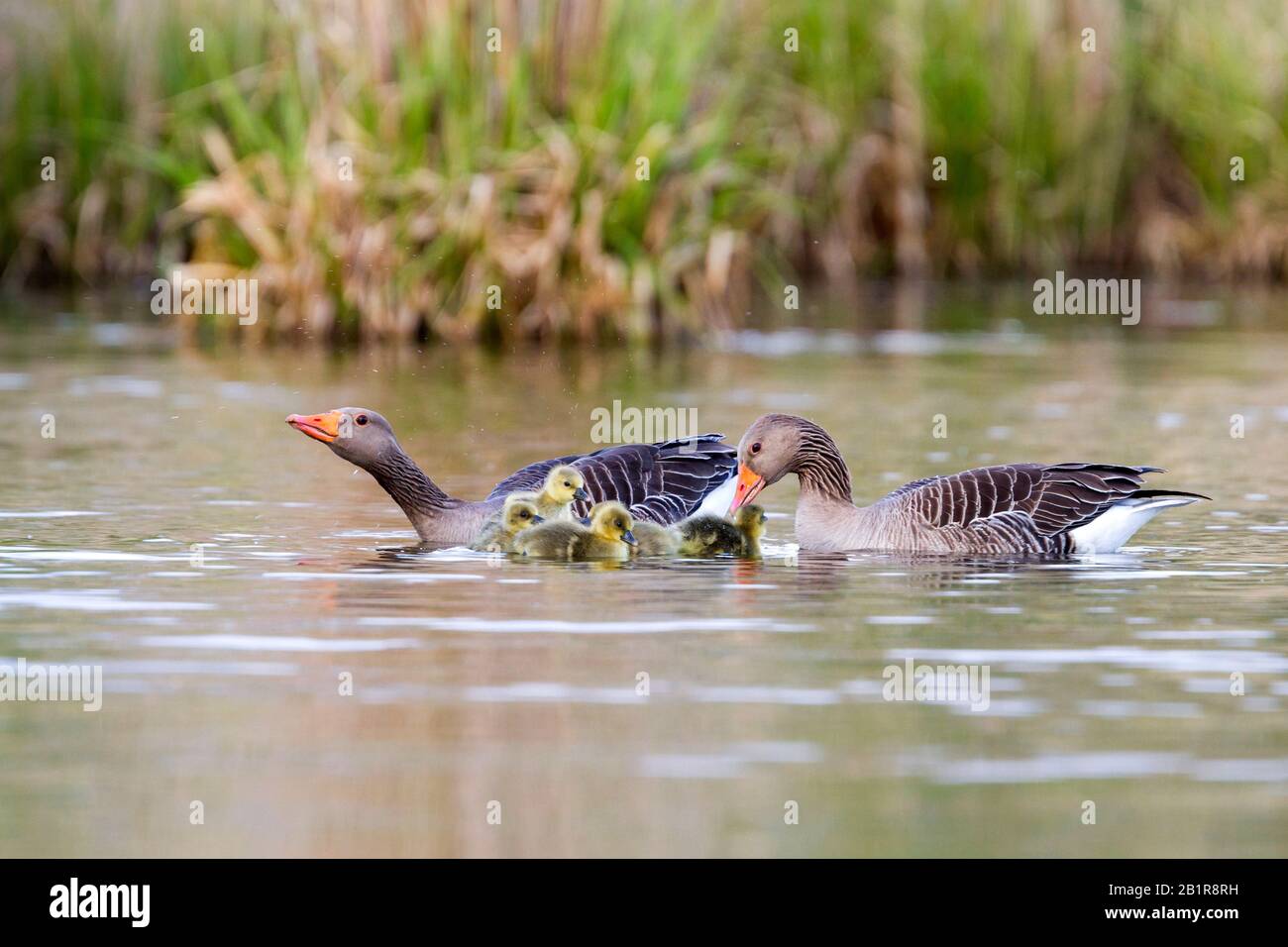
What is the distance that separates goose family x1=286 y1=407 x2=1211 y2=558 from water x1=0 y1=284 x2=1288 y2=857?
0.74 ft

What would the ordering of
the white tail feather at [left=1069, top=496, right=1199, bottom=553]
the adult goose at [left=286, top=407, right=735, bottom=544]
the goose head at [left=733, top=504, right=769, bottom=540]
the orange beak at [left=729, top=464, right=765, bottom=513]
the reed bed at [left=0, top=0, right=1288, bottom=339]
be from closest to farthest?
the white tail feather at [left=1069, top=496, right=1199, bottom=553] < the goose head at [left=733, top=504, right=769, bottom=540] < the orange beak at [left=729, top=464, right=765, bottom=513] < the adult goose at [left=286, top=407, right=735, bottom=544] < the reed bed at [left=0, top=0, right=1288, bottom=339]

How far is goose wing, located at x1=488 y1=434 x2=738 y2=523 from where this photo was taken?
11789mm

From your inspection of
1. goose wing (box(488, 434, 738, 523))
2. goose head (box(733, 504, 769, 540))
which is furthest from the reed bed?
goose head (box(733, 504, 769, 540))

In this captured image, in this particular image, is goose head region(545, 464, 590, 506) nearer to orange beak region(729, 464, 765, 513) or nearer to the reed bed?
orange beak region(729, 464, 765, 513)

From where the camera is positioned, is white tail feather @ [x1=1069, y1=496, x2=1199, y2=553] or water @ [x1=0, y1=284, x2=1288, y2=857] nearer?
water @ [x1=0, y1=284, x2=1288, y2=857]

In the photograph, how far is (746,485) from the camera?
11523 mm

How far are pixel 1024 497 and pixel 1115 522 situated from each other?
1.39ft

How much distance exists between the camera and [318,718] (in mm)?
7305

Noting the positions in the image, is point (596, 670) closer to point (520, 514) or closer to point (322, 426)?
point (520, 514)

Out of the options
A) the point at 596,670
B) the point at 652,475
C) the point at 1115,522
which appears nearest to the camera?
the point at 596,670

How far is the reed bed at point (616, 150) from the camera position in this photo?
2052cm

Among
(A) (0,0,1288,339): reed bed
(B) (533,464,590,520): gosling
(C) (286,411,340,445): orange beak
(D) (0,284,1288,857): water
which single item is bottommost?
(D) (0,284,1288,857): water

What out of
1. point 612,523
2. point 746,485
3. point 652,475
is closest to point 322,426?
point 652,475

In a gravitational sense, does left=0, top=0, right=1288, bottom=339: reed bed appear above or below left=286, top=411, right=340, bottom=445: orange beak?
above
